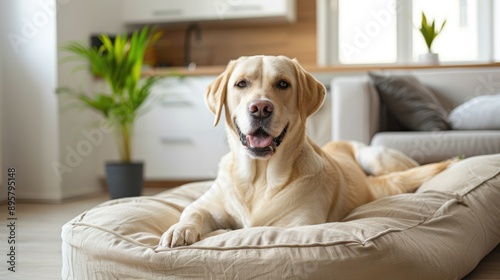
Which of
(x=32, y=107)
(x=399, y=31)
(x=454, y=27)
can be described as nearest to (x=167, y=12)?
(x=32, y=107)

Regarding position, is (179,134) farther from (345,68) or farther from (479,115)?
(479,115)

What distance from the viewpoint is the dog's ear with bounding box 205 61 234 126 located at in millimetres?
1968

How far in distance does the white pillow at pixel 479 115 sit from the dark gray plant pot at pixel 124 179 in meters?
2.15

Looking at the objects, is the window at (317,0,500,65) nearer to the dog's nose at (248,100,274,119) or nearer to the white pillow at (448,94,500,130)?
the white pillow at (448,94,500,130)

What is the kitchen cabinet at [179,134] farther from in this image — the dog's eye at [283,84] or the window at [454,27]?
the dog's eye at [283,84]

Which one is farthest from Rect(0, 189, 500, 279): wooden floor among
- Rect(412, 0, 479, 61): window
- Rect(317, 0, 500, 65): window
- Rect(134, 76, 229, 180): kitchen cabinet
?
Rect(412, 0, 479, 61): window

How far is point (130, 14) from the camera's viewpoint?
5469 millimetres

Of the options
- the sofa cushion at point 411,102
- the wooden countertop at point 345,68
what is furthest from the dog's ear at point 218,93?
the wooden countertop at point 345,68

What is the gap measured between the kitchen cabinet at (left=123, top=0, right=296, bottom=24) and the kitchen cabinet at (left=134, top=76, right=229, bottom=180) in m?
0.77

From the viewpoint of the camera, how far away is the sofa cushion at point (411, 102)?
3.45 meters

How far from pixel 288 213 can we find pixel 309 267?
1.21 ft

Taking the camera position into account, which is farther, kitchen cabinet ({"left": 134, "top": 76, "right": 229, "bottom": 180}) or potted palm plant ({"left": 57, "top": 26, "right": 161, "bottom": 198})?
kitchen cabinet ({"left": 134, "top": 76, "right": 229, "bottom": 180})

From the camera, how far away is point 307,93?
1.99 metres

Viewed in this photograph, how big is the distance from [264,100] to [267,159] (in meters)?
0.21
